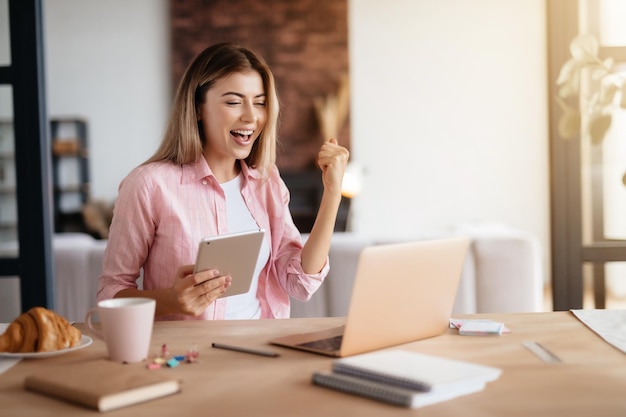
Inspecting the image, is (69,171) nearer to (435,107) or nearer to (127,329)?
(435,107)

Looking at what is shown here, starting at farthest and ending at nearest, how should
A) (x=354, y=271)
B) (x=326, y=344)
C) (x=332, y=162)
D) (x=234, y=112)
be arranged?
(x=354, y=271), (x=234, y=112), (x=332, y=162), (x=326, y=344)

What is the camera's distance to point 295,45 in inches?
290

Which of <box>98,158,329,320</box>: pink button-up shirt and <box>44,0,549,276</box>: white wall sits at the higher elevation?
<box>44,0,549,276</box>: white wall

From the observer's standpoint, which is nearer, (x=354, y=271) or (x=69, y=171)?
(x=354, y=271)

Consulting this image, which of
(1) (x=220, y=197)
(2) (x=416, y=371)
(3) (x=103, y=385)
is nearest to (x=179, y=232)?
(1) (x=220, y=197)

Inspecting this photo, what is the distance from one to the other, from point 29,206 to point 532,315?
1.75 m

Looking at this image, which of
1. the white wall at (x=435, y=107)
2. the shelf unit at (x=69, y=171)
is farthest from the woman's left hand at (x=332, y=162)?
the shelf unit at (x=69, y=171)

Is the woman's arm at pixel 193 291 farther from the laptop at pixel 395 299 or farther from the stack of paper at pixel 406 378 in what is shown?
the stack of paper at pixel 406 378

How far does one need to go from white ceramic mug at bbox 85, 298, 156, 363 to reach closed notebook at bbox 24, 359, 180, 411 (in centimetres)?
6

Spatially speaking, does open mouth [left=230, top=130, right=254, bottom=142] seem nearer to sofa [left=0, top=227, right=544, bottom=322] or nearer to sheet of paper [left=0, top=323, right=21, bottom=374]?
sheet of paper [left=0, top=323, right=21, bottom=374]

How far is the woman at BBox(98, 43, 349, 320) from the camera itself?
1.84 meters

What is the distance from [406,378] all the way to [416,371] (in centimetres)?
4

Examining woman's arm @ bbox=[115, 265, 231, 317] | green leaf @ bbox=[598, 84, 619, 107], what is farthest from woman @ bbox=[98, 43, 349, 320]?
green leaf @ bbox=[598, 84, 619, 107]

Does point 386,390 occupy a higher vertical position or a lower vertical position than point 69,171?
lower
